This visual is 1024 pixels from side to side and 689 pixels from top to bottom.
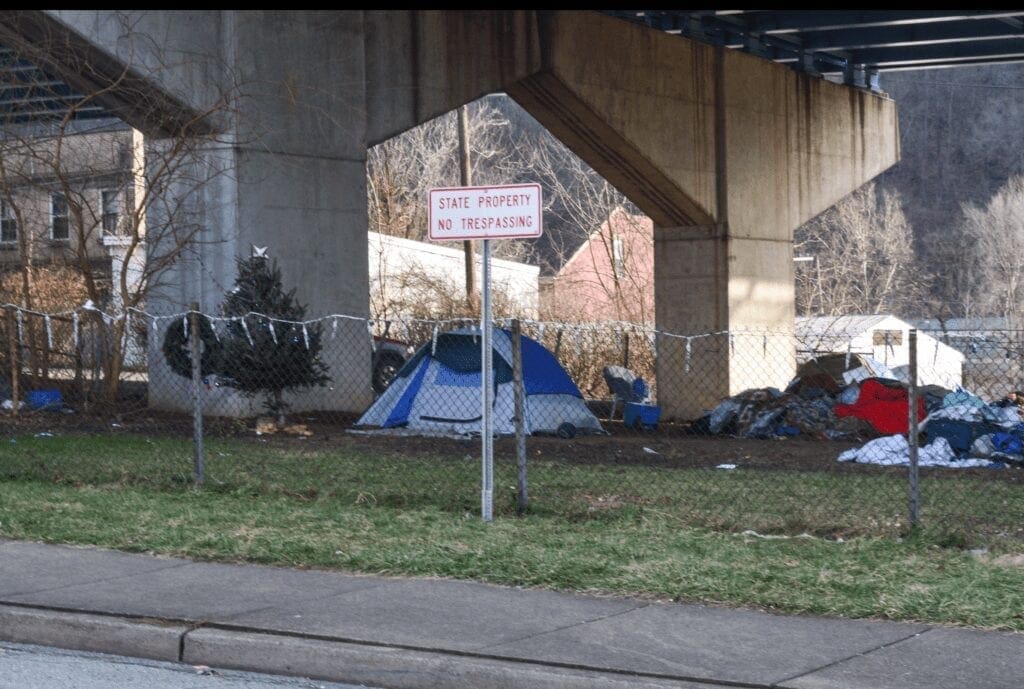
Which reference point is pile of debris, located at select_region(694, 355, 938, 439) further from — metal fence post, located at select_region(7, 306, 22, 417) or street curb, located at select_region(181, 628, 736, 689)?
street curb, located at select_region(181, 628, 736, 689)

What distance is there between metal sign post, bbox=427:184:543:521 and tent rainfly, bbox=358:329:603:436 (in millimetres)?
7936

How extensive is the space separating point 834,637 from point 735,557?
186 centimetres

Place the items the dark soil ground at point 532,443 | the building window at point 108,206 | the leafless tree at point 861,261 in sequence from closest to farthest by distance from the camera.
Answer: the dark soil ground at point 532,443 → the building window at point 108,206 → the leafless tree at point 861,261

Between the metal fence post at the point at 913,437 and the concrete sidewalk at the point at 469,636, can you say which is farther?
the metal fence post at the point at 913,437

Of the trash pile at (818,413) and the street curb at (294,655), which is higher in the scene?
the trash pile at (818,413)


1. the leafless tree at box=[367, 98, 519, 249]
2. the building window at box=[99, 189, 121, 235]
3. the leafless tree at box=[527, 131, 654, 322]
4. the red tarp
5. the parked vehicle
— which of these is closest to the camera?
the red tarp

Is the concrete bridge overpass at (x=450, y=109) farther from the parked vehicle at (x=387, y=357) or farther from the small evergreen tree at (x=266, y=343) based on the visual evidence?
the parked vehicle at (x=387, y=357)

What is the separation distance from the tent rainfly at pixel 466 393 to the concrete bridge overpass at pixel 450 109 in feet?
5.59

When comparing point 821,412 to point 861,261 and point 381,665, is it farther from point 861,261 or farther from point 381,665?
point 861,261

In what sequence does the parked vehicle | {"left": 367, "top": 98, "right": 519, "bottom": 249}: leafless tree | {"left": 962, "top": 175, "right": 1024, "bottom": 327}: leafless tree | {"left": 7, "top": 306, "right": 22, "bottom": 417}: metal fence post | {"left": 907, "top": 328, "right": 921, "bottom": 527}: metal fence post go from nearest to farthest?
1. {"left": 907, "top": 328, "right": 921, "bottom": 527}: metal fence post
2. {"left": 7, "top": 306, "right": 22, "bottom": 417}: metal fence post
3. the parked vehicle
4. {"left": 367, "top": 98, "right": 519, "bottom": 249}: leafless tree
5. {"left": 962, "top": 175, "right": 1024, "bottom": 327}: leafless tree

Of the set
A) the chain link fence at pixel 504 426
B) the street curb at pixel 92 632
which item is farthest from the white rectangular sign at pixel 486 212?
the street curb at pixel 92 632

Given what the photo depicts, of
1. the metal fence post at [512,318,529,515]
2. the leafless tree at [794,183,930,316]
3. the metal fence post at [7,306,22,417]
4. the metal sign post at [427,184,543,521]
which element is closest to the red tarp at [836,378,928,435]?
the metal fence post at [512,318,529,515]

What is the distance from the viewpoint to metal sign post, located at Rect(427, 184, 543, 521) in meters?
9.42

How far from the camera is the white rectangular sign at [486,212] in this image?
371 inches
